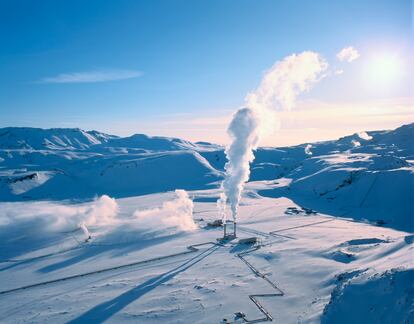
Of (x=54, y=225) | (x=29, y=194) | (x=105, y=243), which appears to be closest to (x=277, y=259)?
(x=105, y=243)

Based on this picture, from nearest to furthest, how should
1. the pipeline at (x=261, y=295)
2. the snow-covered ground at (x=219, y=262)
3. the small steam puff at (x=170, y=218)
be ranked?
1. the pipeline at (x=261, y=295)
2. the snow-covered ground at (x=219, y=262)
3. the small steam puff at (x=170, y=218)

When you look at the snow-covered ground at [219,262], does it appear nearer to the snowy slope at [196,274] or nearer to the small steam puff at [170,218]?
the snowy slope at [196,274]

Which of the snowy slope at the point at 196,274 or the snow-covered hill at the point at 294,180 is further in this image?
the snow-covered hill at the point at 294,180

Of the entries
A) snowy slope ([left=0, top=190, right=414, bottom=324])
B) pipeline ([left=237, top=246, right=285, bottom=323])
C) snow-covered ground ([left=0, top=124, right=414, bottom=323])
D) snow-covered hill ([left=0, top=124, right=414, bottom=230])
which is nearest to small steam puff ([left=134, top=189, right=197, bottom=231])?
snow-covered ground ([left=0, top=124, right=414, bottom=323])

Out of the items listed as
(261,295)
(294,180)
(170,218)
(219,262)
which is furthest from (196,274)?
(294,180)

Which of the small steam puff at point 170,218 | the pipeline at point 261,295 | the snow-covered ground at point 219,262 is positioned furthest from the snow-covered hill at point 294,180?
the pipeline at point 261,295

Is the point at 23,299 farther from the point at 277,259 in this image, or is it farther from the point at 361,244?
the point at 361,244

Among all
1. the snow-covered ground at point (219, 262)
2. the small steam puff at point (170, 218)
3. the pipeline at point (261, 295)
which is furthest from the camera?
the small steam puff at point (170, 218)

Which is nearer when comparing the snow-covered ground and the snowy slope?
the snowy slope

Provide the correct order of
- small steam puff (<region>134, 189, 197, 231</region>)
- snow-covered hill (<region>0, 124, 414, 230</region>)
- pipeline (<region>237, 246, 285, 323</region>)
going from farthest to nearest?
snow-covered hill (<region>0, 124, 414, 230</region>)
small steam puff (<region>134, 189, 197, 231</region>)
pipeline (<region>237, 246, 285, 323</region>)

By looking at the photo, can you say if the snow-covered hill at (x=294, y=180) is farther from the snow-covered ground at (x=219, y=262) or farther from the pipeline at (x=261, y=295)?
the pipeline at (x=261, y=295)

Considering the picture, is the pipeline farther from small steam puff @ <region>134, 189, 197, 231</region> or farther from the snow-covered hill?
the snow-covered hill

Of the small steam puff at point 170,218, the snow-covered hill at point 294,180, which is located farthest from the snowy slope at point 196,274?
the snow-covered hill at point 294,180
